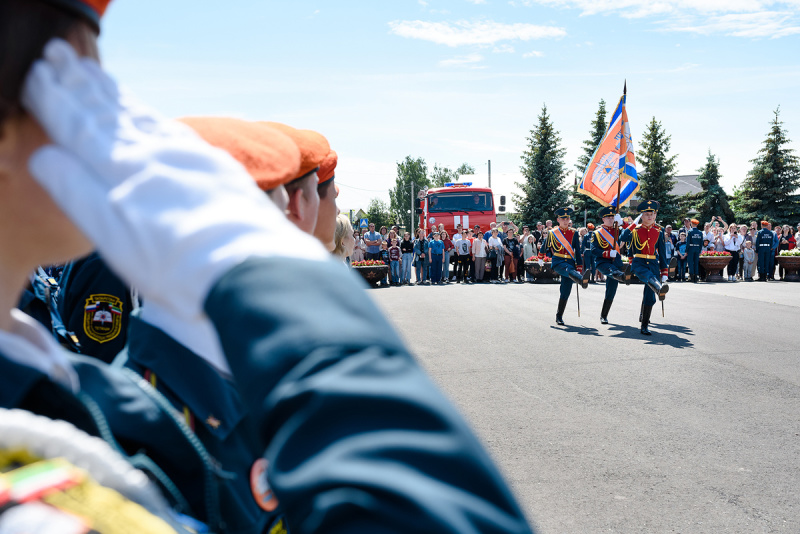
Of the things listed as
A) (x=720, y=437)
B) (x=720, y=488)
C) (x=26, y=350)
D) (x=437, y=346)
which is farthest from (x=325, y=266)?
(x=437, y=346)

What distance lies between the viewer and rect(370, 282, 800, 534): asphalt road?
3.80 metres

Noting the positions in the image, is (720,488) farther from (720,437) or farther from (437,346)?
(437,346)

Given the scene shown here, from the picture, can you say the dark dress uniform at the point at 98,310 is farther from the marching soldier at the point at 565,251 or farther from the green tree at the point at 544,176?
the green tree at the point at 544,176

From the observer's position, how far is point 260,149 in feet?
3.37

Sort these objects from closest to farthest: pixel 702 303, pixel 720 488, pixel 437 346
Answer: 1. pixel 720 488
2. pixel 437 346
3. pixel 702 303

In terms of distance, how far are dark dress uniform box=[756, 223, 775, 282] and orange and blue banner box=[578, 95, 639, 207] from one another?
7.42 meters

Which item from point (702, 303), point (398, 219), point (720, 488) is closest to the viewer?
point (720, 488)

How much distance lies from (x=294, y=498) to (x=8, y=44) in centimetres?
43

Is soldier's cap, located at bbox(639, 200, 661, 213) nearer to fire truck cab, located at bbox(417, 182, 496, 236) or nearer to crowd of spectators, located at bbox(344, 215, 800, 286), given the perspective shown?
crowd of spectators, located at bbox(344, 215, 800, 286)

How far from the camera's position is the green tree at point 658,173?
41.3m

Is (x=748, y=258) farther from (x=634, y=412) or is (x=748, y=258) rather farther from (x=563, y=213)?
(x=634, y=412)

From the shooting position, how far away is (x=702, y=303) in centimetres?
1365

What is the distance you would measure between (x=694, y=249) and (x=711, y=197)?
28.7 meters

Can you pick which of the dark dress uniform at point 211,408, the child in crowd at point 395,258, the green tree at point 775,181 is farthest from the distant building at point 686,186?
the dark dress uniform at point 211,408
